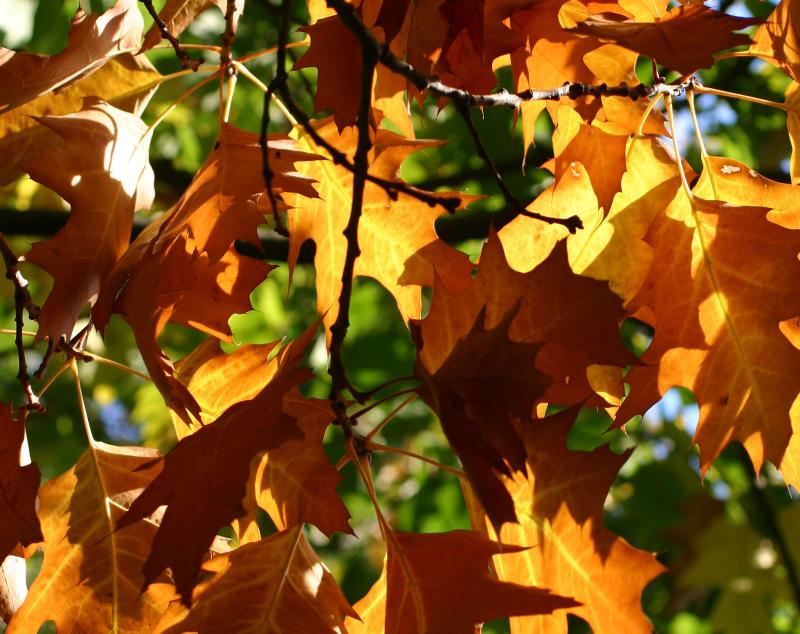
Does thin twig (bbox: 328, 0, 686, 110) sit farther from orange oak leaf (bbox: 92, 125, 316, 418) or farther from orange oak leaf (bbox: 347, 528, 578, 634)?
orange oak leaf (bbox: 347, 528, 578, 634)

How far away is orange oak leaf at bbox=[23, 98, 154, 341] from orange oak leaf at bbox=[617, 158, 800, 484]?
58 cm

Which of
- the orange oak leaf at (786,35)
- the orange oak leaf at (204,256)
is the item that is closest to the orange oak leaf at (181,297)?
the orange oak leaf at (204,256)

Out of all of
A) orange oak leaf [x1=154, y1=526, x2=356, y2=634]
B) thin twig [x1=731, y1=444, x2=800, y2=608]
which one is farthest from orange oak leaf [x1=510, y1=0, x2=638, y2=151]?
thin twig [x1=731, y1=444, x2=800, y2=608]

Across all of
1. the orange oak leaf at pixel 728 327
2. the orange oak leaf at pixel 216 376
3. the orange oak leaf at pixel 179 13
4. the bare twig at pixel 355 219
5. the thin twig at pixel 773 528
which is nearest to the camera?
the bare twig at pixel 355 219

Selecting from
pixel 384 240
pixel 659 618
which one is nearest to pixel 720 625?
pixel 659 618

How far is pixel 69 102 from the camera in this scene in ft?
4.16

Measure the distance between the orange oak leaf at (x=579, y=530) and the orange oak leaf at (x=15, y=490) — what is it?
485 mm

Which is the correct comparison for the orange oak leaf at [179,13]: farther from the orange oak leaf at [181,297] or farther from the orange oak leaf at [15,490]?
A: the orange oak leaf at [15,490]

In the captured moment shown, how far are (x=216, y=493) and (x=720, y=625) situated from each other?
2.27 meters

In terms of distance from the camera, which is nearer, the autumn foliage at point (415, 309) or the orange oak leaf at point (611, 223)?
the autumn foliage at point (415, 309)

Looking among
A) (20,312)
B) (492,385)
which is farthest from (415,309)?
(20,312)

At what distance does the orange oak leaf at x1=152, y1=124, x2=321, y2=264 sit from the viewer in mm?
1003

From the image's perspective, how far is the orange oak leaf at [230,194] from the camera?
3.29 ft

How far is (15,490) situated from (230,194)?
38 centimetres
